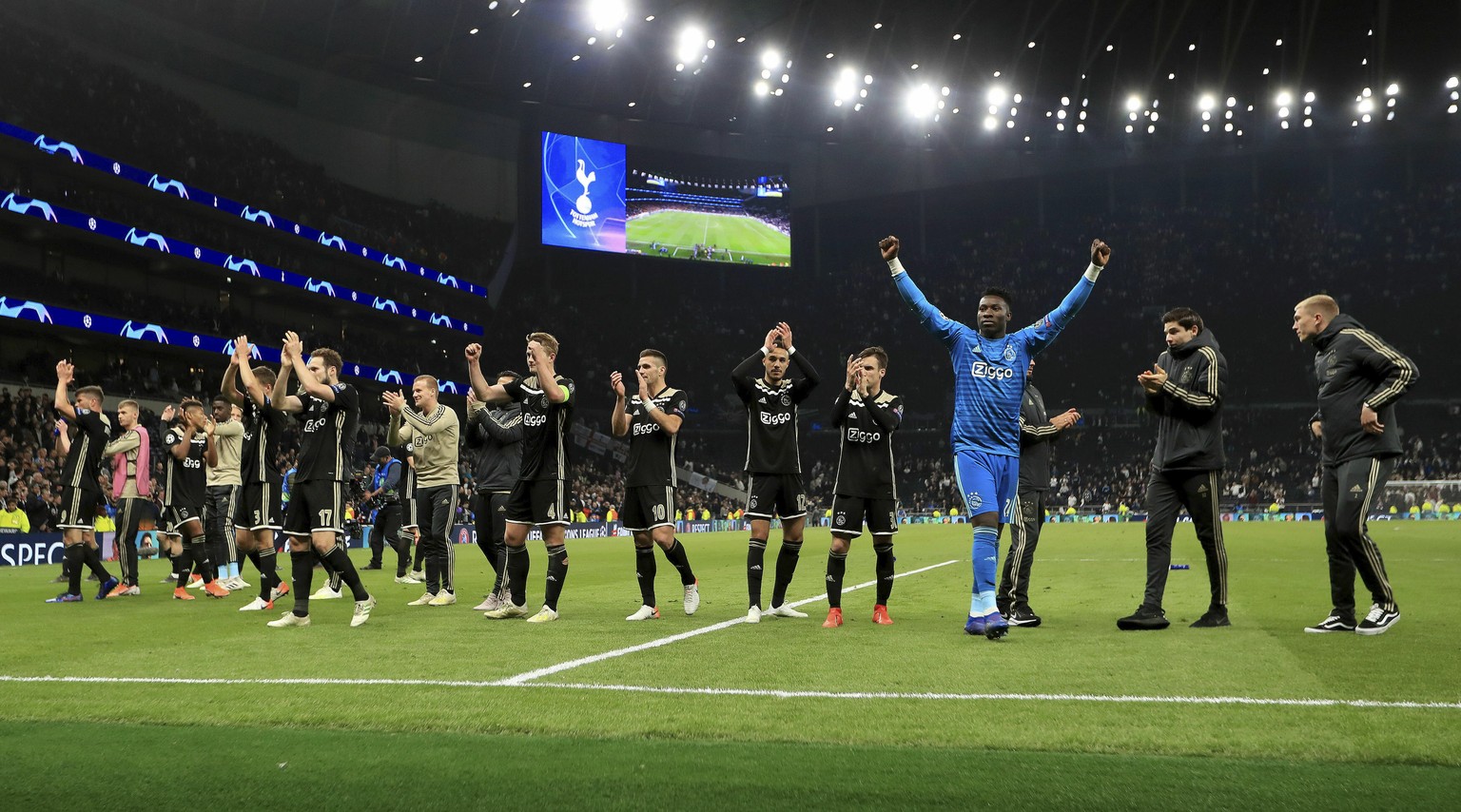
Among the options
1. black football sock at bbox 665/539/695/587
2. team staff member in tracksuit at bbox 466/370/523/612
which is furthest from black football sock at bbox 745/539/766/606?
team staff member in tracksuit at bbox 466/370/523/612

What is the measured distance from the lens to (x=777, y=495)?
9023 mm

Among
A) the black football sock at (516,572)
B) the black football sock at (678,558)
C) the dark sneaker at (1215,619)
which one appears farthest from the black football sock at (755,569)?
the dark sneaker at (1215,619)

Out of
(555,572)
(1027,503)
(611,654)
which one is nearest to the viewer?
(611,654)

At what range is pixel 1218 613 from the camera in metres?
7.95

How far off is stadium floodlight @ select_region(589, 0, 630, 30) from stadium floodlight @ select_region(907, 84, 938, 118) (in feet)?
45.1

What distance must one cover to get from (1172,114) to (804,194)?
A: 2067cm

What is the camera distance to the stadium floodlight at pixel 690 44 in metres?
38.7

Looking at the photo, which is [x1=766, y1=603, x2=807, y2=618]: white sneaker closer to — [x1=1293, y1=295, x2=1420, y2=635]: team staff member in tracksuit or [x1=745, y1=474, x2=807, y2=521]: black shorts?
[x1=745, y1=474, x2=807, y2=521]: black shorts

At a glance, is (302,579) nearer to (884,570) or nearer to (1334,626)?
(884,570)

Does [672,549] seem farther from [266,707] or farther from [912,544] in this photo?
[912,544]

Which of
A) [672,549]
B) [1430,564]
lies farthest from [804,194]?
[672,549]

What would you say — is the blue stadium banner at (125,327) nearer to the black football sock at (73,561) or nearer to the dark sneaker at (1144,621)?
the black football sock at (73,561)

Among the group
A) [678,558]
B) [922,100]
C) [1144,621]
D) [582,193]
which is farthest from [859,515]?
[922,100]

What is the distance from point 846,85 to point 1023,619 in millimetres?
39171
